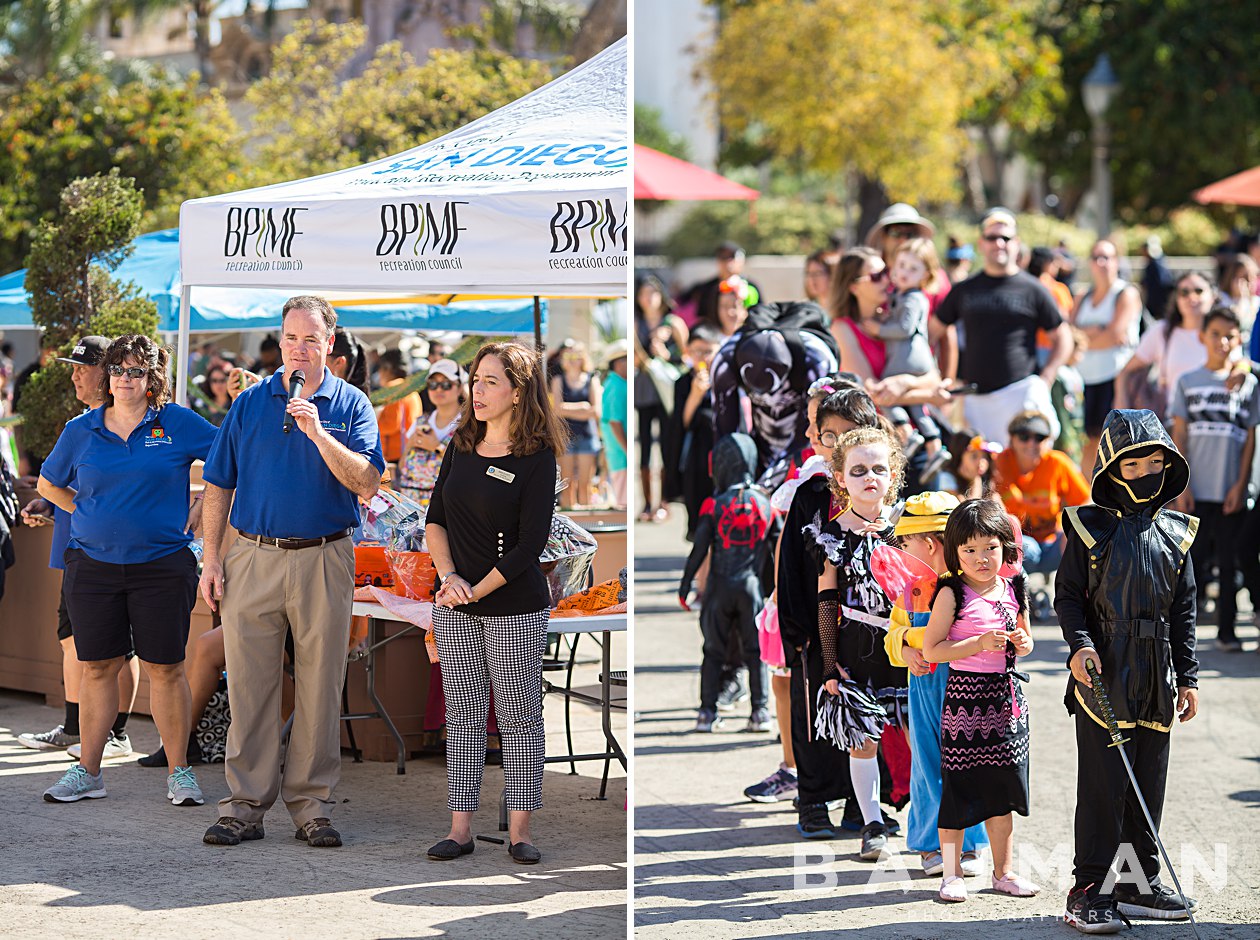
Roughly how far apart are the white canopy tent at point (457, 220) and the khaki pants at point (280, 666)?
1.40 meters

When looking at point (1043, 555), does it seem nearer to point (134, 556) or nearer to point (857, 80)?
point (134, 556)

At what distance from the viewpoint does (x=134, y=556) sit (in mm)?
6816

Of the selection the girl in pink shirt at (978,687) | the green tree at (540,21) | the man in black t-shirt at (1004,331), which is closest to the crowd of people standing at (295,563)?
the girl in pink shirt at (978,687)

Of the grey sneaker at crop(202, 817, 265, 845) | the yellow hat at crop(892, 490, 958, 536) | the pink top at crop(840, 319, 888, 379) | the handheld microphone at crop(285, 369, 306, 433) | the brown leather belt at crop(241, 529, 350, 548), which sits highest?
the pink top at crop(840, 319, 888, 379)

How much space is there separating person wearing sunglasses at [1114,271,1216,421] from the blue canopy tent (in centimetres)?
434

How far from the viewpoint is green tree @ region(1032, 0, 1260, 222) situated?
123 feet

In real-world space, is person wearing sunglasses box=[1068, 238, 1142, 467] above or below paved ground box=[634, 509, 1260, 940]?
above

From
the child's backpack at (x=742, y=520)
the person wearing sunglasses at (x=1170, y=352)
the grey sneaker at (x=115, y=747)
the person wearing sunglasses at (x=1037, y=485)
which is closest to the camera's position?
the child's backpack at (x=742, y=520)

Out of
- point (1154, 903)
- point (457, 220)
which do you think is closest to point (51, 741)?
point (457, 220)

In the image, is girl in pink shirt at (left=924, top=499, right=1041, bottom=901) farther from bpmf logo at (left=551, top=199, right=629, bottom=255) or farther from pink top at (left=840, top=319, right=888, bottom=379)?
pink top at (left=840, top=319, right=888, bottom=379)

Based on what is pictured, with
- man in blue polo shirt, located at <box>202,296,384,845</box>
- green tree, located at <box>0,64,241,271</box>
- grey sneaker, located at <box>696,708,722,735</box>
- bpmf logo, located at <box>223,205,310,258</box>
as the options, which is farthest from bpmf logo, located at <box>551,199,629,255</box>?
green tree, located at <box>0,64,241,271</box>

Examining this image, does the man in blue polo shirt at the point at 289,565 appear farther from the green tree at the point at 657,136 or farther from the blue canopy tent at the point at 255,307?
the green tree at the point at 657,136

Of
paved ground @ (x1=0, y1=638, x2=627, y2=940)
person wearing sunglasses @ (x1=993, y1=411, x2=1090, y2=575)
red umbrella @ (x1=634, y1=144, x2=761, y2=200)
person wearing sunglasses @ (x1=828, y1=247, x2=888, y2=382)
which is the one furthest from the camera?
red umbrella @ (x1=634, y1=144, x2=761, y2=200)

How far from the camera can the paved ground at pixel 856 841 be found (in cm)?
527
